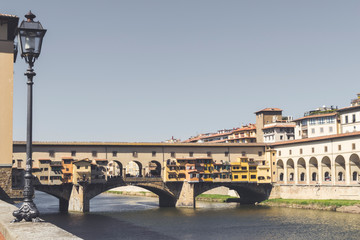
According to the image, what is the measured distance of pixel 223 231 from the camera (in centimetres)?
4769

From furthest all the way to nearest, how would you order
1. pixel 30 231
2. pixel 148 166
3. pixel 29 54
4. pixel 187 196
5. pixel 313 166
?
1. pixel 148 166
2. pixel 313 166
3. pixel 187 196
4. pixel 29 54
5. pixel 30 231

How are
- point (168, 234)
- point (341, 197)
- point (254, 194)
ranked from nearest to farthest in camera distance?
point (168, 234) → point (341, 197) → point (254, 194)

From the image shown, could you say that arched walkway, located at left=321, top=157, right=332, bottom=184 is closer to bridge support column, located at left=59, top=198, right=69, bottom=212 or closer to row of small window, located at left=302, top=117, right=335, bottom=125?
row of small window, located at left=302, top=117, right=335, bottom=125

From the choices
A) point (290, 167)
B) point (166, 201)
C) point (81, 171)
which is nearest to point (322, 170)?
point (290, 167)

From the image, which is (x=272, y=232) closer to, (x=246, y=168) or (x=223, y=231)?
(x=223, y=231)

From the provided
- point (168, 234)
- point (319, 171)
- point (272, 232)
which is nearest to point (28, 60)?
point (168, 234)

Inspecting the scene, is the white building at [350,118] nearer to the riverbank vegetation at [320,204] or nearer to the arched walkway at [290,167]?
the arched walkway at [290,167]

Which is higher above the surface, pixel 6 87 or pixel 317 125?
pixel 317 125

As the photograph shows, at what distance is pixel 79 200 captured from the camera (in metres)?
69.4

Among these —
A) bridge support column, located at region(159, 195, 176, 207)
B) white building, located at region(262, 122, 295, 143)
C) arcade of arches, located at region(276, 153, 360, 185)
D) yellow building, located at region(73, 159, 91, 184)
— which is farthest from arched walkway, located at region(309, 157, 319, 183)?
yellow building, located at region(73, 159, 91, 184)

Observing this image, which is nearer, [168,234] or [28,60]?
[28,60]

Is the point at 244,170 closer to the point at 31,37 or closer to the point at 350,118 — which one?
the point at 350,118

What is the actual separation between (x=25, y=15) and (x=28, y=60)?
1.31 m

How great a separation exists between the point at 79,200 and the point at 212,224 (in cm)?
2529
